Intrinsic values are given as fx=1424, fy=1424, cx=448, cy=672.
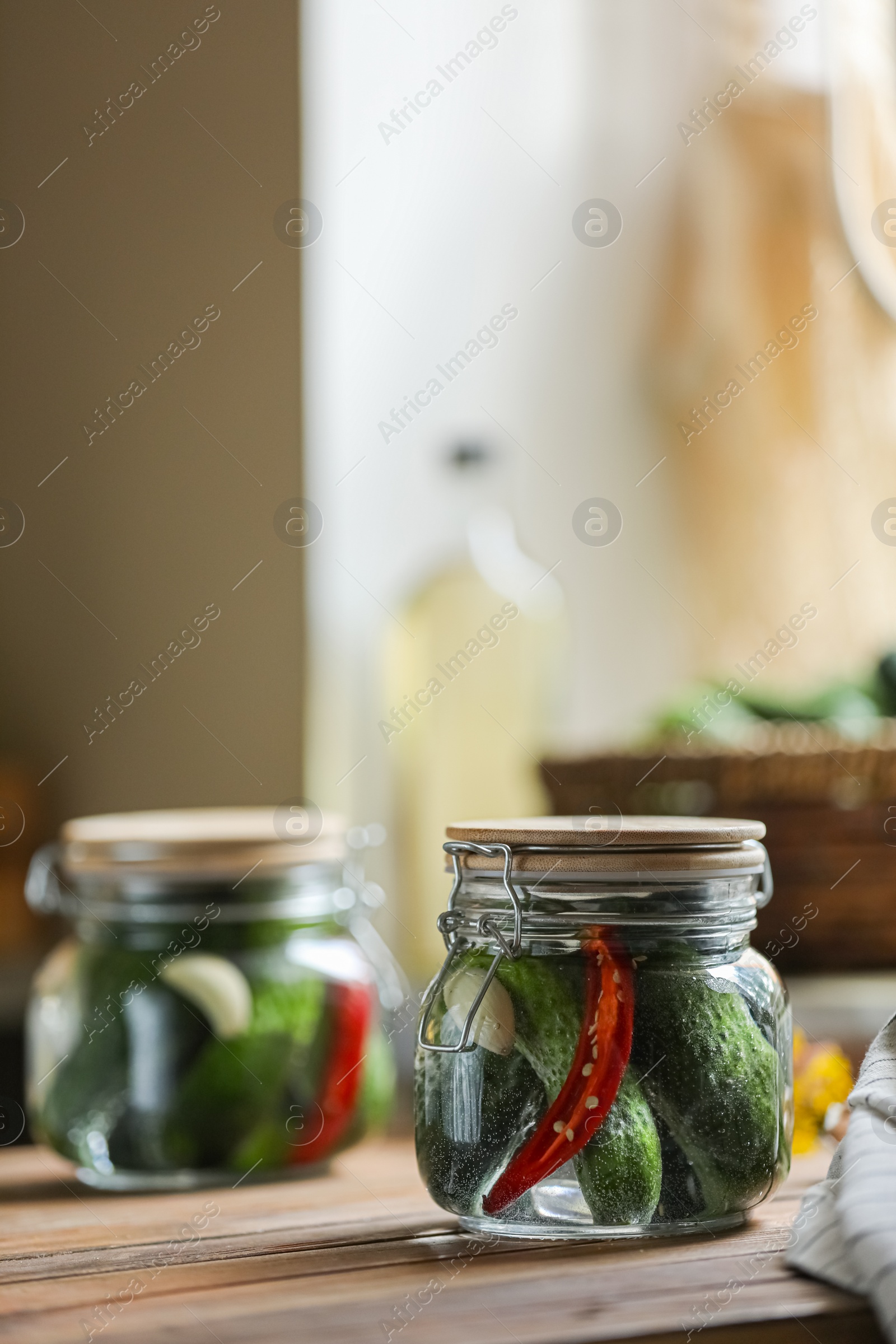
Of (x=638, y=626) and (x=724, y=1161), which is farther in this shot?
(x=638, y=626)

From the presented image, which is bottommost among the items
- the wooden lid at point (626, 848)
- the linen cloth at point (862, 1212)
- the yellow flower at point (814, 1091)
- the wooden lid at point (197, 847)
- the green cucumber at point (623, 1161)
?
the yellow flower at point (814, 1091)

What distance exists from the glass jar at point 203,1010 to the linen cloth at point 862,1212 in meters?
0.24

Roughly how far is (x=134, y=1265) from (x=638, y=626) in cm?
112

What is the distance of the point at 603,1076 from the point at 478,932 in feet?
0.27

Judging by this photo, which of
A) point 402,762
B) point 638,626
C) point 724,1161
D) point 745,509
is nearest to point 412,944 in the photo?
point 402,762

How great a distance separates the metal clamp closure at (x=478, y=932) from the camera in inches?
19.7

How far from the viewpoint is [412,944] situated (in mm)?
1427

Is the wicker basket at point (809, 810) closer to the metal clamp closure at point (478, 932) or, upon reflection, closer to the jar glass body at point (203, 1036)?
the jar glass body at point (203, 1036)

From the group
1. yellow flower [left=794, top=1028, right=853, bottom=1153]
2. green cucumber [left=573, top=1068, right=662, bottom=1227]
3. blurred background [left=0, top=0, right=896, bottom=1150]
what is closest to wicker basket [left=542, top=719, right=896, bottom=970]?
blurred background [left=0, top=0, right=896, bottom=1150]

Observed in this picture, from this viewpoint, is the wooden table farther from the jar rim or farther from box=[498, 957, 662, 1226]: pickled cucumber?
the jar rim

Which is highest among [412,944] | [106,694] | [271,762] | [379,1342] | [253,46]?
[253,46]

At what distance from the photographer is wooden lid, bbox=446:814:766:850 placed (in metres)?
0.50

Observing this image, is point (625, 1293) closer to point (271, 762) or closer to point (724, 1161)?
point (724, 1161)

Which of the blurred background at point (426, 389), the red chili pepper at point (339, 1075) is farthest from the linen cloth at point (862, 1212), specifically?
the blurred background at point (426, 389)
